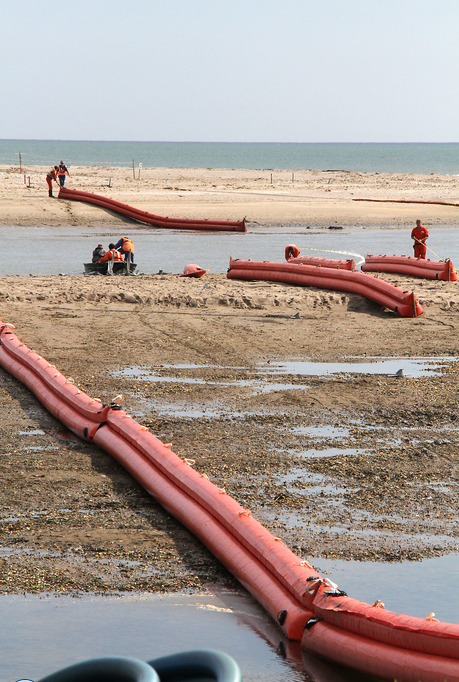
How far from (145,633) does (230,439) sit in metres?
3.70

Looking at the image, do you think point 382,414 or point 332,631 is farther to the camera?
point 382,414

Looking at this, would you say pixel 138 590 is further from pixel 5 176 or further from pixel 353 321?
pixel 5 176

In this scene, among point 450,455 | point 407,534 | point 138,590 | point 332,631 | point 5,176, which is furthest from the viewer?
point 5,176

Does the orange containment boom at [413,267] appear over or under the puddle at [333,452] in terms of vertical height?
over

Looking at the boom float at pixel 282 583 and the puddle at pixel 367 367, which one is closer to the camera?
the boom float at pixel 282 583

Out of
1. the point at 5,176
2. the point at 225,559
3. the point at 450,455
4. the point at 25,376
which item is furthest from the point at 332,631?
the point at 5,176

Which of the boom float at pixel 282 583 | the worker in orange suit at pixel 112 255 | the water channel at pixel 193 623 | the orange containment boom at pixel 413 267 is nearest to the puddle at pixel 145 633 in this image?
the water channel at pixel 193 623

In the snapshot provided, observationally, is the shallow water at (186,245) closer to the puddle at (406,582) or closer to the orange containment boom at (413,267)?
the orange containment boom at (413,267)

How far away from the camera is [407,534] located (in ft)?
22.1

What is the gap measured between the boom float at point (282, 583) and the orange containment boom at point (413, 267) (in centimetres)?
1292

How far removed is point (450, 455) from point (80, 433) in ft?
14.0

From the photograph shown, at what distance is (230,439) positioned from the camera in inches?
352

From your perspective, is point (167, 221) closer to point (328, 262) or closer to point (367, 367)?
point (328, 262)

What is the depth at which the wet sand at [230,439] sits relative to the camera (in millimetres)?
6449
